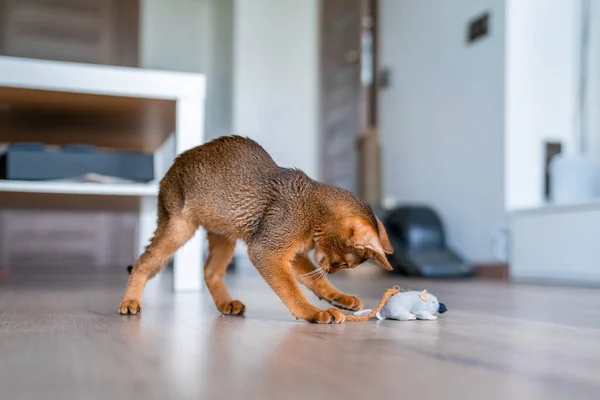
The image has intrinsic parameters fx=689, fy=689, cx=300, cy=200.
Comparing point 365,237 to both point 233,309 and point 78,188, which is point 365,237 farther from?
point 78,188

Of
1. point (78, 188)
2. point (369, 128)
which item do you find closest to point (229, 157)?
point (78, 188)

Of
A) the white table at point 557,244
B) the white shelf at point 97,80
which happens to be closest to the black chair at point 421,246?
the white table at point 557,244

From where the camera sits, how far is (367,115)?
15.5 ft

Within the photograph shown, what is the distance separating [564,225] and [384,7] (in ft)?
7.81

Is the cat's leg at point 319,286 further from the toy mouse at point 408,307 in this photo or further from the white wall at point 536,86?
the white wall at point 536,86

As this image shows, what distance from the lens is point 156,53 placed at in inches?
232

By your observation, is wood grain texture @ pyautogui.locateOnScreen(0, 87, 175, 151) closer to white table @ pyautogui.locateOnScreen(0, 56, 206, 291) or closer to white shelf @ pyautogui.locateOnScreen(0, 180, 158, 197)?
white table @ pyautogui.locateOnScreen(0, 56, 206, 291)

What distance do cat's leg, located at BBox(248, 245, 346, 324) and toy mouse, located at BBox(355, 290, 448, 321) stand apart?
12cm

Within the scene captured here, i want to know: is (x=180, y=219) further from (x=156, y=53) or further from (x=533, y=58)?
(x=156, y=53)

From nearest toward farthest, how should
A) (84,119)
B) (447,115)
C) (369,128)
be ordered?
1. (84,119)
2. (447,115)
3. (369,128)

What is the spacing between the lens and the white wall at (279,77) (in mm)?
5184

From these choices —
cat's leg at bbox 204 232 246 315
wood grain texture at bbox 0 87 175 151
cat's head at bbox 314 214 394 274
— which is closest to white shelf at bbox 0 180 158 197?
wood grain texture at bbox 0 87 175 151

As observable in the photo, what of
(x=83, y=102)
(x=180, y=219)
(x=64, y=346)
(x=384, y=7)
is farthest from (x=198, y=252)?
(x=384, y=7)

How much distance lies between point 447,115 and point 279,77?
1.87 metres
